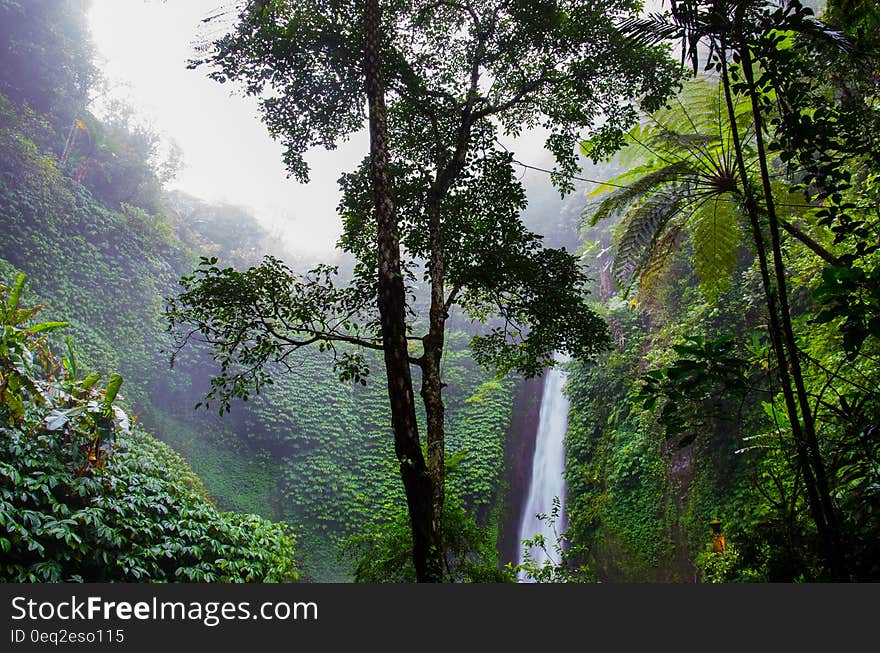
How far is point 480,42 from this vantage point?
432 cm

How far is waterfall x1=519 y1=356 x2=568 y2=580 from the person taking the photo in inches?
378

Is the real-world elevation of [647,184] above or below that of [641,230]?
above

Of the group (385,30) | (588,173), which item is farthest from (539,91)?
(588,173)

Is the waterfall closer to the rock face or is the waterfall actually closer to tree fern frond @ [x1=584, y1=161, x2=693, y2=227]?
the rock face

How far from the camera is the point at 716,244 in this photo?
4648 mm

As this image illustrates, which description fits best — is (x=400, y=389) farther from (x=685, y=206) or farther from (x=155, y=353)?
(x=155, y=353)

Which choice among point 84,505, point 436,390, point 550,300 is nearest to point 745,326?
point 550,300

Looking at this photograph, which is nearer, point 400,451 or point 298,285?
point 400,451

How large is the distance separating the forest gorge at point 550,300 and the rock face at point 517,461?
16cm

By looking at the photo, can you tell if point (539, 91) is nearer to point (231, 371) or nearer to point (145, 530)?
point (145, 530)

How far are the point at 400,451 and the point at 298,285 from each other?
1486 mm

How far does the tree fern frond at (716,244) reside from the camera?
463 centimetres

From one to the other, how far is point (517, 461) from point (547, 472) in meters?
0.97

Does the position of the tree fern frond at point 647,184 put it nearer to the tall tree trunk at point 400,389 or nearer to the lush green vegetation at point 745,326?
the lush green vegetation at point 745,326
